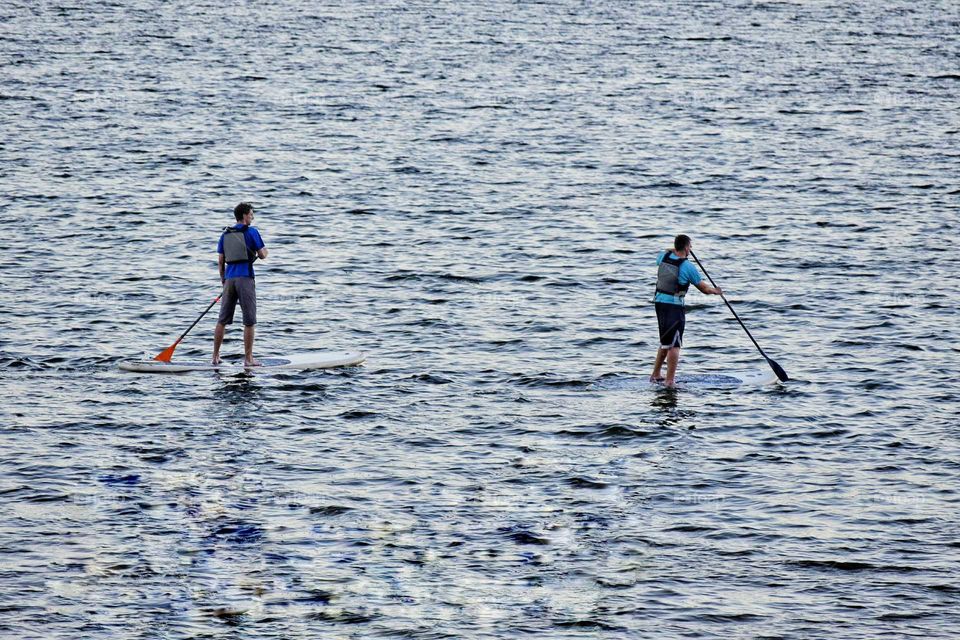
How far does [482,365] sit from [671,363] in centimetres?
310

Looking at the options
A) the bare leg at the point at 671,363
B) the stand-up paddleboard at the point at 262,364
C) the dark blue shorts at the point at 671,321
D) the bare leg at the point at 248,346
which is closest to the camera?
the dark blue shorts at the point at 671,321

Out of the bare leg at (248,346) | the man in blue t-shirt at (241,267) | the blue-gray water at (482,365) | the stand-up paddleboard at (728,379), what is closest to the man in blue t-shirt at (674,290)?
the stand-up paddleboard at (728,379)

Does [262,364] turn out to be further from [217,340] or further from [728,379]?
[728,379]

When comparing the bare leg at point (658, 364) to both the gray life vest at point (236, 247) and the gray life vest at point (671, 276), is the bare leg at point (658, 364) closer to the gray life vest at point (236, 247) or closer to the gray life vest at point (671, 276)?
the gray life vest at point (671, 276)

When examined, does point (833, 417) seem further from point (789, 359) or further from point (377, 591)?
point (377, 591)

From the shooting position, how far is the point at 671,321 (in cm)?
1936

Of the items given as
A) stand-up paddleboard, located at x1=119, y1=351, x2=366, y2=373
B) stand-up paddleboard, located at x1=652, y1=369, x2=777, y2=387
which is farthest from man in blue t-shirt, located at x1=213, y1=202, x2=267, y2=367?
A: stand-up paddleboard, located at x1=652, y1=369, x2=777, y2=387

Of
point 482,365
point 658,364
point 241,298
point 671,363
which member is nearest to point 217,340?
point 241,298

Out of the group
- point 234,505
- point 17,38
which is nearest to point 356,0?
point 17,38

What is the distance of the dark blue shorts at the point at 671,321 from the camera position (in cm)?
1934

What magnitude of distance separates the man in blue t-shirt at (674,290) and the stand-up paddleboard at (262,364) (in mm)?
4795

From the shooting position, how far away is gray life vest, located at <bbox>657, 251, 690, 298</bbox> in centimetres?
1923

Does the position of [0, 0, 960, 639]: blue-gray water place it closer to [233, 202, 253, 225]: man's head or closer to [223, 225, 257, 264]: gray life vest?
[223, 225, 257, 264]: gray life vest

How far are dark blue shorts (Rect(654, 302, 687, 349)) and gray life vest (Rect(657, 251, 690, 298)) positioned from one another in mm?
192
